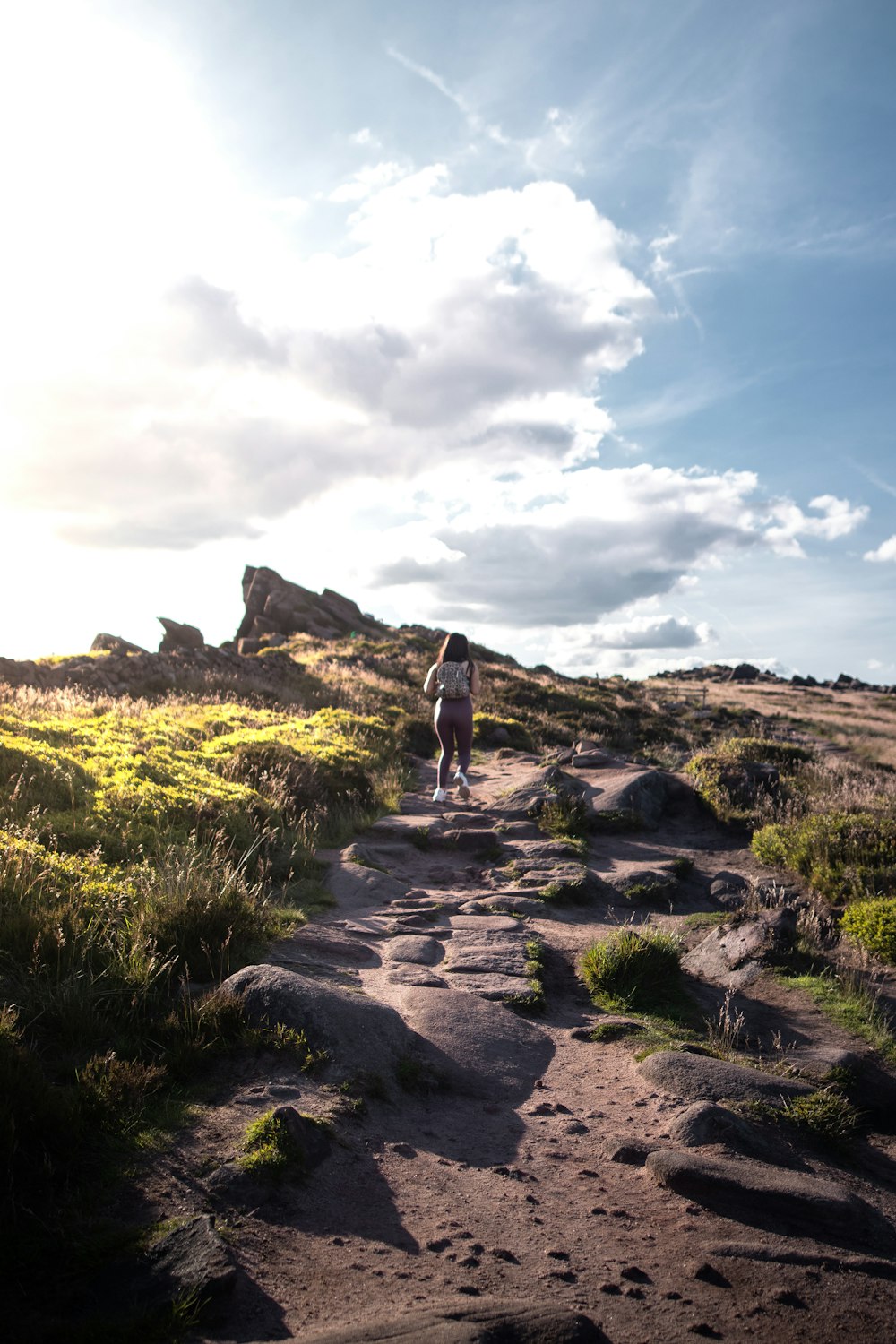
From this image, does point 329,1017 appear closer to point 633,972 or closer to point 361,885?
point 633,972

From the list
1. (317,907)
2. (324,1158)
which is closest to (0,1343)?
(324,1158)

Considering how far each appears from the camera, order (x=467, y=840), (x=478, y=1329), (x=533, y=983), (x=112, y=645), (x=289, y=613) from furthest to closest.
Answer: (x=289, y=613) → (x=112, y=645) → (x=467, y=840) → (x=533, y=983) → (x=478, y=1329)

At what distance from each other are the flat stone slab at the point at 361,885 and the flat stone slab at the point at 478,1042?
2.68 meters

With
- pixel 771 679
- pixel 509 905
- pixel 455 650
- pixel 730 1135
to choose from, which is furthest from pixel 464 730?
pixel 771 679

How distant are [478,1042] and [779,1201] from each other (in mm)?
2200

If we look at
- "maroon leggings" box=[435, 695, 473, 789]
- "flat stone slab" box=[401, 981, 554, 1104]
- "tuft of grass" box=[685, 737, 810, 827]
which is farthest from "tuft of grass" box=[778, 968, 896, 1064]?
"maroon leggings" box=[435, 695, 473, 789]

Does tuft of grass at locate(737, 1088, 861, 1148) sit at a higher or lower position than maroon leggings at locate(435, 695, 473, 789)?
lower

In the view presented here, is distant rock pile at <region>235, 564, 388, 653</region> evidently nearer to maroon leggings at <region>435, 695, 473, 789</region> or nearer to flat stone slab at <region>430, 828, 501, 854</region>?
maroon leggings at <region>435, 695, 473, 789</region>

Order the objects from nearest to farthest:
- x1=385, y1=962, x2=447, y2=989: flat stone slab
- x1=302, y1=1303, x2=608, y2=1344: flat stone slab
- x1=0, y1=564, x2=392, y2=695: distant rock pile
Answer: x1=302, y1=1303, x2=608, y2=1344: flat stone slab
x1=385, y1=962, x2=447, y2=989: flat stone slab
x1=0, y1=564, x2=392, y2=695: distant rock pile

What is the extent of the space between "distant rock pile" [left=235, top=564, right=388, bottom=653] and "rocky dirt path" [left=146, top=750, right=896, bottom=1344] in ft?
116

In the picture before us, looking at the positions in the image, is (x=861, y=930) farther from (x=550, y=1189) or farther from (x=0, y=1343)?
(x=0, y=1343)

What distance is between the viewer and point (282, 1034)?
16.0ft

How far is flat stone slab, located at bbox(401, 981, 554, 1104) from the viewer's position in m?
5.16

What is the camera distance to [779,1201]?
3.89m
